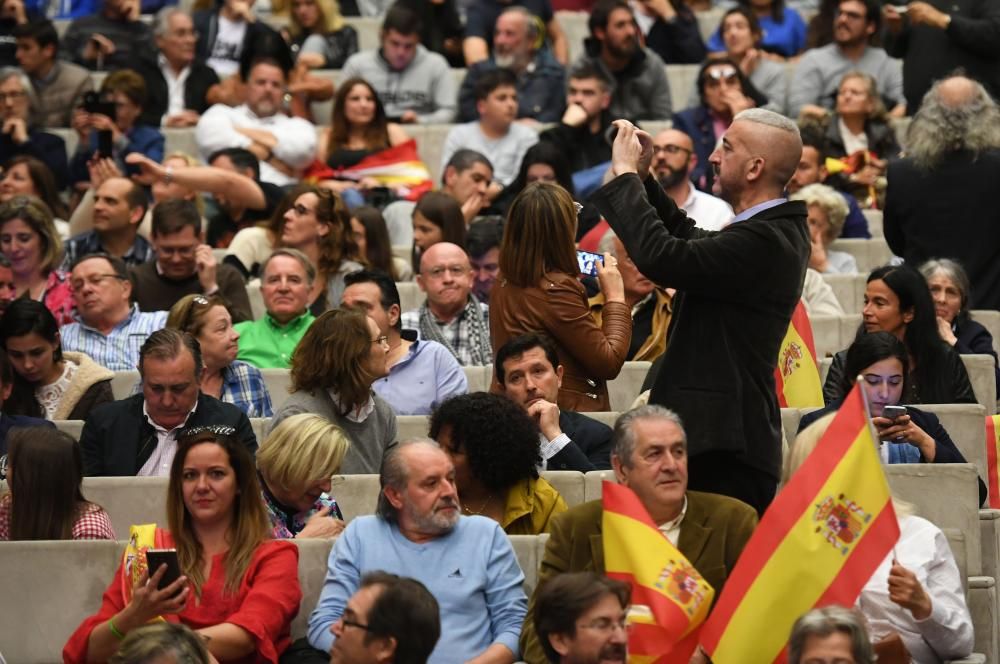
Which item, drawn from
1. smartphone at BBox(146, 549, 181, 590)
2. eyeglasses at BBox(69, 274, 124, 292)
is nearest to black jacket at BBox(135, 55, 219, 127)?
eyeglasses at BBox(69, 274, 124, 292)

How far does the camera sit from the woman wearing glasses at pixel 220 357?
769cm

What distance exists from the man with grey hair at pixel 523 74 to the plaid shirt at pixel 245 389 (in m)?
4.65

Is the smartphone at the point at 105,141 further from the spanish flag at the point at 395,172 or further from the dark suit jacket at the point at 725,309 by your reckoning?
the dark suit jacket at the point at 725,309

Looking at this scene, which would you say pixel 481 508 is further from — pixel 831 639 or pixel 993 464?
pixel 993 464

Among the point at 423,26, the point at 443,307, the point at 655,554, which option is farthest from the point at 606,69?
the point at 655,554

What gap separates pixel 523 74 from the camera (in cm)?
1241

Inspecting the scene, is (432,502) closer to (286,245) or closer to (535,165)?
(286,245)

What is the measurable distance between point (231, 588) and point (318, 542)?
A: 0.32 metres

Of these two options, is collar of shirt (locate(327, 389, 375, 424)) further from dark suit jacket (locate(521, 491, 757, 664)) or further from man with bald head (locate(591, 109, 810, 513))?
man with bald head (locate(591, 109, 810, 513))

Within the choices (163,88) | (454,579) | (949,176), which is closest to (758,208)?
(454,579)

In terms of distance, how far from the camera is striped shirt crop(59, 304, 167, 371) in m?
8.48

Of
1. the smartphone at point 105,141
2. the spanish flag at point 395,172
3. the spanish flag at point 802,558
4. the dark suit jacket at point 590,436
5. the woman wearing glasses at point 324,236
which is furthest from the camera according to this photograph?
the spanish flag at point 395,172

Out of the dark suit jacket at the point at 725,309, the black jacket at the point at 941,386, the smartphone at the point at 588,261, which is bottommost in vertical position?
the black jacket at the point at 941,386

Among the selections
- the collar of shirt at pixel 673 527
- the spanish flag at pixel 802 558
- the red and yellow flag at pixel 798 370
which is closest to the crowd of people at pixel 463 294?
the collar of shirt at pixel 673 527
